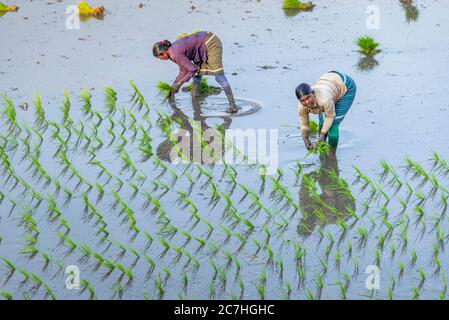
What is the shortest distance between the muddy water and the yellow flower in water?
6.3 inches

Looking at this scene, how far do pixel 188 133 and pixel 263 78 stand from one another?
5.11 feet

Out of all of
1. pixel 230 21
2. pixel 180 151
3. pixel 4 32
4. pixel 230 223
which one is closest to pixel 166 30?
A: pixel 230 21

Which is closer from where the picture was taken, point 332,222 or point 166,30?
point 332,222

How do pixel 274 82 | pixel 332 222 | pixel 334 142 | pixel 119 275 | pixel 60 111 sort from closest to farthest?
pixel 119 275 → pixel 332 222 → pixel 334 142 → pixel 60 111 → pixel 274 82

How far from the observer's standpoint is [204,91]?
9656 mm

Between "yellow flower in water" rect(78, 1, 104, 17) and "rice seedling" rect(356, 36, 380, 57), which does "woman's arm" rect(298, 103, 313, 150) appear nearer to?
"rice seedling" rect(356, 36, 380, 57)

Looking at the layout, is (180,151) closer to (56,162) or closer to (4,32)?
(56,162)

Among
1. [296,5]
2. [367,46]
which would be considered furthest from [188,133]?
[296,5]

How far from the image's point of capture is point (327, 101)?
290 inches

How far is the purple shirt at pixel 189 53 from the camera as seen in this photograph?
8836 millimetres

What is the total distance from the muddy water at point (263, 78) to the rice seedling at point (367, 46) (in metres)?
0.09

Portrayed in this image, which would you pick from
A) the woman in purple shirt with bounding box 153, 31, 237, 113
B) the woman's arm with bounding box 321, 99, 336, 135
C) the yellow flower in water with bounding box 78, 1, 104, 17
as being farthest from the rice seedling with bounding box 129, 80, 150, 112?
the yellow flower in water with bounding box 78, 1, 104, 17

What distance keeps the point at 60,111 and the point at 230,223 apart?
114 inches

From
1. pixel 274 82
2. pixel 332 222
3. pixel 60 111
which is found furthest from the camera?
pixel 274 82
